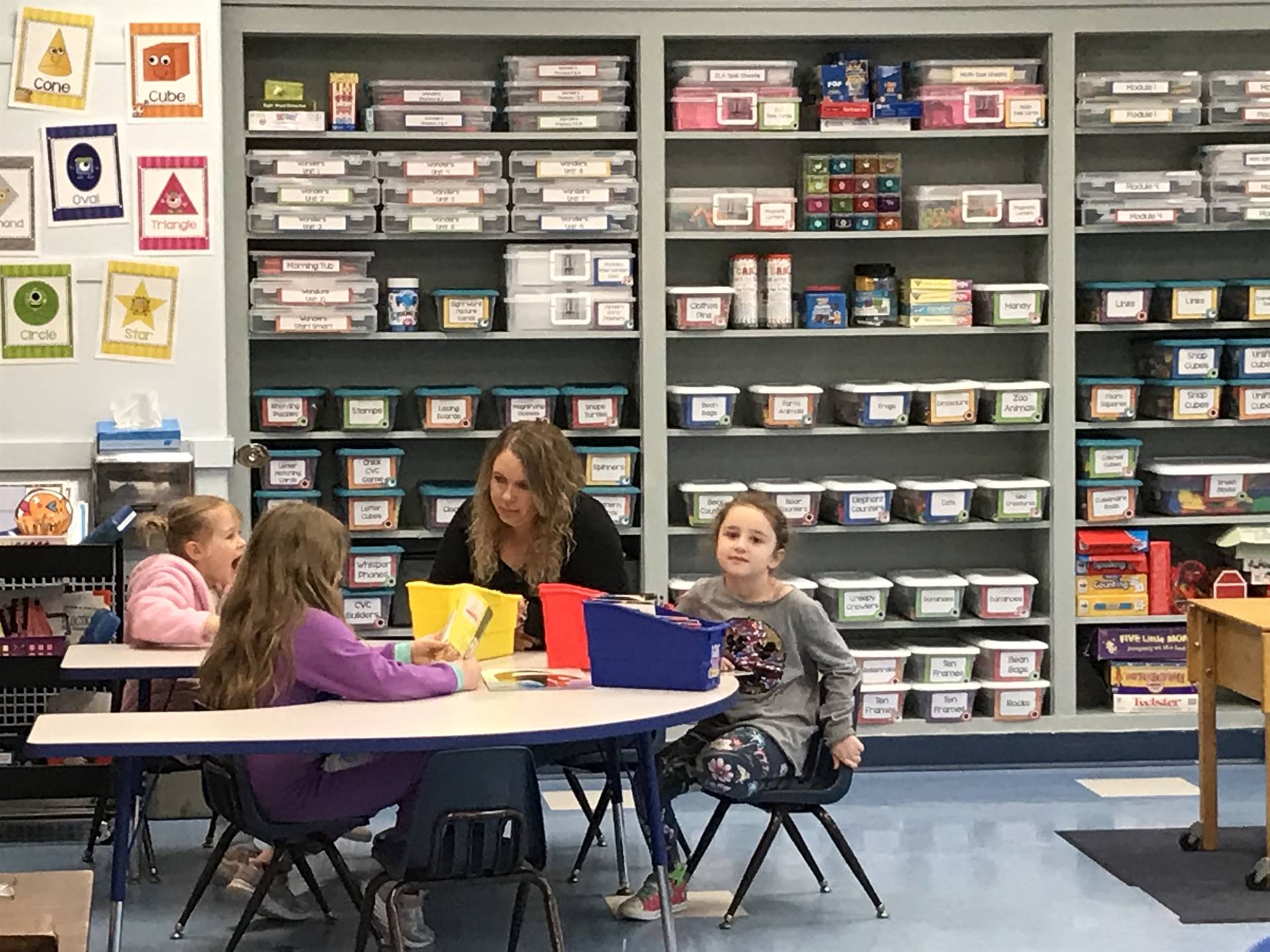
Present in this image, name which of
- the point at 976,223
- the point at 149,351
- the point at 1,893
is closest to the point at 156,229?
the point at 149,351

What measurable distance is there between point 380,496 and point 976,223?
2187 millimetres

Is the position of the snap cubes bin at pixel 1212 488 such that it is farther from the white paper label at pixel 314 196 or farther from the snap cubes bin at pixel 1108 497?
the white paper label at pixel 314 196

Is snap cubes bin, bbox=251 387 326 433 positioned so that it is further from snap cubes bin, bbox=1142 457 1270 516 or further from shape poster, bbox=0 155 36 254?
snap cubes bin, bbox=1142 457 1270 516

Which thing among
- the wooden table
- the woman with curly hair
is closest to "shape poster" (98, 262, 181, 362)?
the woman with curly hair

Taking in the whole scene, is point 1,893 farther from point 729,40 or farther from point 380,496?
point 729,40

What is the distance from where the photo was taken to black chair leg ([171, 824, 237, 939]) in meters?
4.26

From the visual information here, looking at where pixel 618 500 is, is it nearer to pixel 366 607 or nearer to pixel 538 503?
pixel 366 607

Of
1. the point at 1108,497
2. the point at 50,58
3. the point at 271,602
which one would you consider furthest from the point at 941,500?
the point at 50,58

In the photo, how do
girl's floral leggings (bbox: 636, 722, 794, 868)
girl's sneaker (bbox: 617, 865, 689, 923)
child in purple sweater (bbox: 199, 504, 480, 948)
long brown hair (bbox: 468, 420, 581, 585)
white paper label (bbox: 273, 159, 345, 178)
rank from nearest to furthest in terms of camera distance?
child in purple sweater (bbox: 199, 504, 480, 948) < girl's floral leggings (bbox: 636, 722, 794, 868) < girl's sneaker (bbox: 617, 865, 689, 923) < long brown hair (bbox: 468, 420, 581, 585) < white paper label (bbox: 273, 159, 345, 178)

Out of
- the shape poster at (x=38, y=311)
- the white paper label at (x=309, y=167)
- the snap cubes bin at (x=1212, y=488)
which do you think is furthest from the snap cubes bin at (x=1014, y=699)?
the shape poster at (x=38, y=311)

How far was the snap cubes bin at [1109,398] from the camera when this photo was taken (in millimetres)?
6367

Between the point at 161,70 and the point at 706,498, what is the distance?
2.20 metres

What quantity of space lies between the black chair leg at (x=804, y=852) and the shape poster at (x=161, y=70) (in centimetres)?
285

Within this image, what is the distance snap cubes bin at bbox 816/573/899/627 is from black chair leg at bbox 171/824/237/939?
2479 mm
